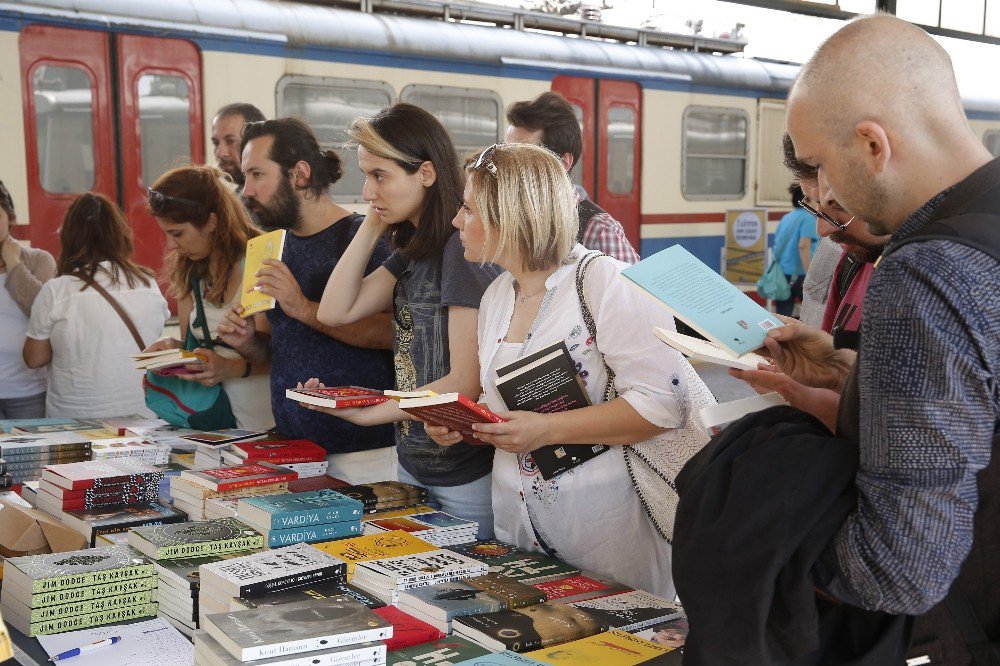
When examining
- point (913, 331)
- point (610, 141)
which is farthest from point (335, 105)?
point (913, 331)

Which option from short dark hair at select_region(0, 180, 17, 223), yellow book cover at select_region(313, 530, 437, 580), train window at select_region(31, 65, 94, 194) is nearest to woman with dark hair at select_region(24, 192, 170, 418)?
short dark hair at select_region(0, 180, 17, 223)

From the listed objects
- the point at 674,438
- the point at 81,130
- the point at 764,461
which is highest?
the point at 81,130

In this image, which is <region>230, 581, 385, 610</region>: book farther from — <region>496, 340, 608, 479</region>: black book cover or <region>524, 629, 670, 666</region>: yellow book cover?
<region>496, 340, 608, 479</region>: black book cover

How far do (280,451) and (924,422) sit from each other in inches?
92.7

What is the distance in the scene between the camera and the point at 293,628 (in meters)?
1.74

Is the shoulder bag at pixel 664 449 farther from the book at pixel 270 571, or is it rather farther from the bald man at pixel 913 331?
the bald man at pixel 913 331

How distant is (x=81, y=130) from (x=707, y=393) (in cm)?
500

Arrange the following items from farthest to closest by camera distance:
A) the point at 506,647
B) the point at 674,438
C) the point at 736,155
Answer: the point at 736,155
the point at 674,438
the point at 506,647

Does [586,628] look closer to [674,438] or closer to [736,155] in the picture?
[674,438]

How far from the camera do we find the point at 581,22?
9.11m

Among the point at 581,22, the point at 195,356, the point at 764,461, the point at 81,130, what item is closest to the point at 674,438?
the point at 764,461

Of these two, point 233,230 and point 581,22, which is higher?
point 581,22

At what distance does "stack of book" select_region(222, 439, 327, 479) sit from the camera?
10.4ft

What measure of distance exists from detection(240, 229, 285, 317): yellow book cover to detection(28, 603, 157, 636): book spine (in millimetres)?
1322
